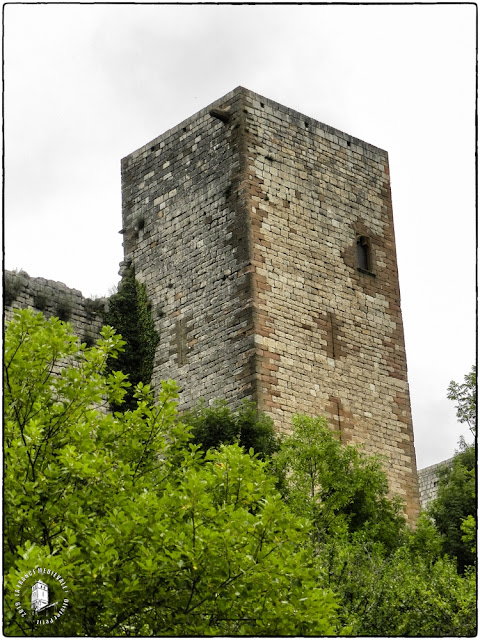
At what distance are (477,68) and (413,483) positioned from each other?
12.0 meters

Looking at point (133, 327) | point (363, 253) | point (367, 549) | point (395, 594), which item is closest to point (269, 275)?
point (133, 327)

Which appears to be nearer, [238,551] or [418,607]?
[238,551]

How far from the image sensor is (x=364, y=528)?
20.3 meters

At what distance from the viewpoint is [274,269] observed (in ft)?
77.7

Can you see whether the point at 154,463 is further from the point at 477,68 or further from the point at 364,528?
the point at 364,528

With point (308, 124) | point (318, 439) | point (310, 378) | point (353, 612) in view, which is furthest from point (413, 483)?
point (353, 612)

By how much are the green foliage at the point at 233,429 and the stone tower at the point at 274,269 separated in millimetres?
653

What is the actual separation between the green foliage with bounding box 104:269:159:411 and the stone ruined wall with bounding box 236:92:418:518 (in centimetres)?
238

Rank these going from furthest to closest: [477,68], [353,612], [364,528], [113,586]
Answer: [364,528] → [353,612] → [477,68] → [113,586]

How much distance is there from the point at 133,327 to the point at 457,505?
6450 mm

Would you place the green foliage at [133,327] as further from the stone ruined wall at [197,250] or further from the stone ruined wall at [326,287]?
the stone ruined wall at [326,287]

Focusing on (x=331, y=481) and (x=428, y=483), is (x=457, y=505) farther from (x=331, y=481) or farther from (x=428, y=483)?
(x=428, y=483)

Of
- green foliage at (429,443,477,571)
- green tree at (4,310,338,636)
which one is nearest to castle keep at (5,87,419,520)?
green foliage at (429,443,477,571)

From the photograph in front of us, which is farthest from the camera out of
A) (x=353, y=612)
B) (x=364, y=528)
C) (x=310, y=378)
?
(x=310, y=378)
